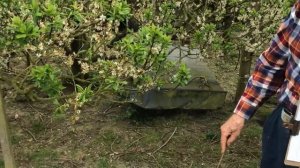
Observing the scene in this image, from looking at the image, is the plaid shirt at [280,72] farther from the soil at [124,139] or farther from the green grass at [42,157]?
the green grass at [42,157]

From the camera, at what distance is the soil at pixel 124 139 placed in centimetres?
414

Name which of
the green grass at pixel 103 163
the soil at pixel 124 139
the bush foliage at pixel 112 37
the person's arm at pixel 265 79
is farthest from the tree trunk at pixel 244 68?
the person's arm at pixel 265 79

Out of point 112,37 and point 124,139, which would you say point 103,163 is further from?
point 112,37

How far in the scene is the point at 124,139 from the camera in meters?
4.50

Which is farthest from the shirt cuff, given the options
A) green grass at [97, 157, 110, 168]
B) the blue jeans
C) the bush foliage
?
green grass at [97, 157, 110, 168]

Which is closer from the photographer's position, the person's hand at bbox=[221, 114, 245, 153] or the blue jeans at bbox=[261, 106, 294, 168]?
the blue jeans at bbox=[261, 106, 294, 168]

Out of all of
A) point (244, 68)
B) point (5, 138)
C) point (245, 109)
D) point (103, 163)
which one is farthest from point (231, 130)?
point (244, 68)

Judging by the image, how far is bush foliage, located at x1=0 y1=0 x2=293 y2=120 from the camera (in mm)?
2512

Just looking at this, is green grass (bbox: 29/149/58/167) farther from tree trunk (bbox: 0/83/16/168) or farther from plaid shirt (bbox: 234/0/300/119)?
plaid shirt (bbox: 234/0/300/119)

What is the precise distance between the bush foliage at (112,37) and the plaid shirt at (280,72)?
795 mm

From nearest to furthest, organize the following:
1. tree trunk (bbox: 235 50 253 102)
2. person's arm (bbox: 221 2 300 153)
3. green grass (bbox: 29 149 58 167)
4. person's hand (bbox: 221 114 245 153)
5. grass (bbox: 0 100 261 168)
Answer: person's arm (bbox: 221 2 300 153) < person's hand (bbox: 221 114 245 153) < green grass (bbox: 29 149 58 167) < grass (bbox: 0 100 261 168) < tree trunk (bbox: 235 50 253 102)

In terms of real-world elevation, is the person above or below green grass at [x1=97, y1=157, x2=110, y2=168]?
above

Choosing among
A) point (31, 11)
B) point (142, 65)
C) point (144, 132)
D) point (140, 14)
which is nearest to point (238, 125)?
point (142, 65)

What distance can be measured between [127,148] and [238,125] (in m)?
2.30
